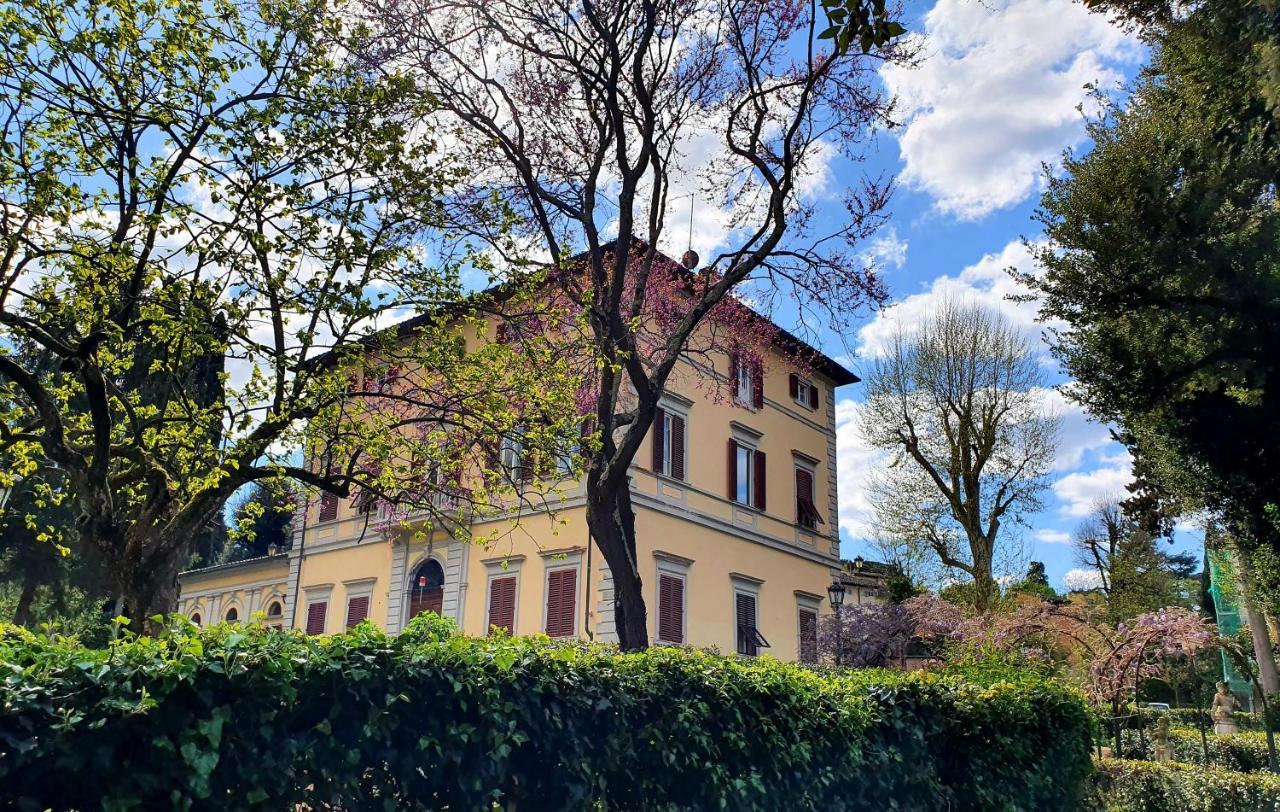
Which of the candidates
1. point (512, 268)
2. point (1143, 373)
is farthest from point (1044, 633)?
point (512, 268)

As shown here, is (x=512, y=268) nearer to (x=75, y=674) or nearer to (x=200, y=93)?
→ (x=200, y=93)

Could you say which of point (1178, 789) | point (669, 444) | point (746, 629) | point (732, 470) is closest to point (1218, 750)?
point (1178, 789)

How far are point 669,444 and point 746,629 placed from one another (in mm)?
5294

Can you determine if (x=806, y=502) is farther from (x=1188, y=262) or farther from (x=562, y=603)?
(x=1188, y=262)

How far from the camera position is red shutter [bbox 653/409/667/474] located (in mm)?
21191

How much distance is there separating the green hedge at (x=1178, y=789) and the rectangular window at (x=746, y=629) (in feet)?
37.1

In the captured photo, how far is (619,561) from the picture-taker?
1168 cm

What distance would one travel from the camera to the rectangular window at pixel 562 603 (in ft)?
65.0

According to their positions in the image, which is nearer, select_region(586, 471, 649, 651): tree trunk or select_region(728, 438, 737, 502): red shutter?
select_region(586, 471, 649, 651): tree trunk

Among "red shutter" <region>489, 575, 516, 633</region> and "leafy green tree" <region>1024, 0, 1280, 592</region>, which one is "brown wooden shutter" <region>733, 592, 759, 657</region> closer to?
"red shutter" <region>489, 575, 516, 633</region>

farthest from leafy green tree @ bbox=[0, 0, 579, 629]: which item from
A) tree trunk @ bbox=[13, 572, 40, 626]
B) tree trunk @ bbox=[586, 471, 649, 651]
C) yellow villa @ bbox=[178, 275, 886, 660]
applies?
tree trunk @ bbox=[13, 572, 40, 626]

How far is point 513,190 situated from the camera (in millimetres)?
13664

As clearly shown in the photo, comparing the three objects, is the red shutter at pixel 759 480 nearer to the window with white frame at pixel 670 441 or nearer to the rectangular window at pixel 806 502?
the rectangular window at pixel 806 502

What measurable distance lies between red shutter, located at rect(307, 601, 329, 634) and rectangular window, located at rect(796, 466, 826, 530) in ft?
45.5
